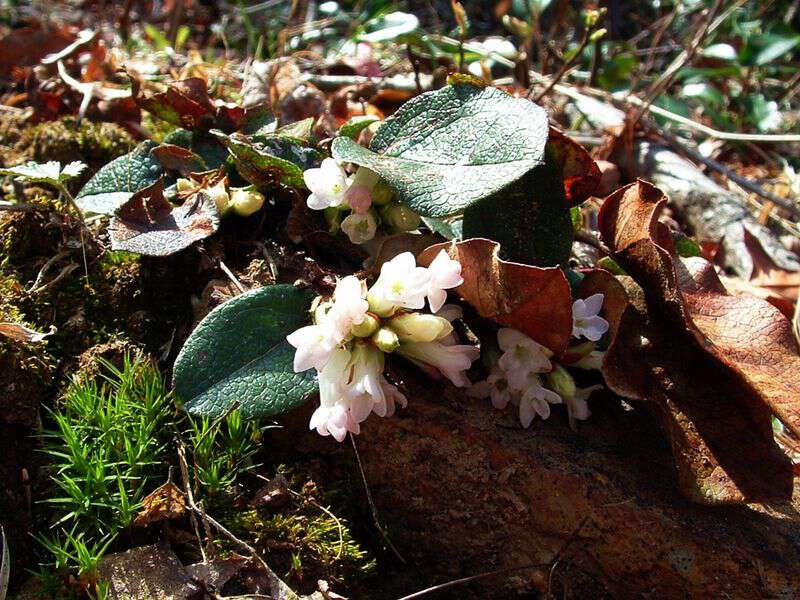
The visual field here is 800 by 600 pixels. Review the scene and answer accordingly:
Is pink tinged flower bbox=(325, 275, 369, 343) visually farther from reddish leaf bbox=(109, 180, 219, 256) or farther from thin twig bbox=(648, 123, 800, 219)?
thin twig bbox=(648, 123, 800, 219)

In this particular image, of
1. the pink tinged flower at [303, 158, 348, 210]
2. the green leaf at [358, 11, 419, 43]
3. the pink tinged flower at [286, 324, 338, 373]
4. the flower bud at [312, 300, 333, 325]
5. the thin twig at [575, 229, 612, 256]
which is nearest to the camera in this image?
the pink tinged flower at [286, 324, 338, 373]

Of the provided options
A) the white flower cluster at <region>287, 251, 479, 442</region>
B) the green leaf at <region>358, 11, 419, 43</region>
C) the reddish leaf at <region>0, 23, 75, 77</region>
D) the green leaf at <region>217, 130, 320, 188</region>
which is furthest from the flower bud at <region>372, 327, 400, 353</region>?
the reddish leaf at <region>0, 23, 75, 77</region>

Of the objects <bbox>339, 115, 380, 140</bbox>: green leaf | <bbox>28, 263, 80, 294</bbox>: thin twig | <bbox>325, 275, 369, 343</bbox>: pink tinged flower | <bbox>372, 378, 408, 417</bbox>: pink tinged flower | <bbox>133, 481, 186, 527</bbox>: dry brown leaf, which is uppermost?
<bbox>339, 115, 380, 140</bbox>: green leaf

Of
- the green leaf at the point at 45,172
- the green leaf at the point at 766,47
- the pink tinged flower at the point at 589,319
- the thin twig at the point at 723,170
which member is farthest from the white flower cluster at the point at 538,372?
the green leaf at the point at 766,47

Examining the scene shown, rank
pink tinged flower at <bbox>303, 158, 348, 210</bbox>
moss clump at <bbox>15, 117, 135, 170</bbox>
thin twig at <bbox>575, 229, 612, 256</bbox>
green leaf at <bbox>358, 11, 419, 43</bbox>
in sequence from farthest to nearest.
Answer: green leaf at <bbox>358, 11, 419, 43</bbox>, moss clump at <bbox>15, 117, 135, 170</bbox>, thin twig at <bbox>575, 229, 612, 256</bbox>, pink tinged flower at <bbox>303, 158, 348, 210</bbox>

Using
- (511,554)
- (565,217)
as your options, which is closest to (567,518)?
(511,554)

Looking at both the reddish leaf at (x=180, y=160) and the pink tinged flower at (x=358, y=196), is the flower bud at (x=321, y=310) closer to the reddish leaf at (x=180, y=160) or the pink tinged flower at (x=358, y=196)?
the pink tinged flower at (x=358, y=196)

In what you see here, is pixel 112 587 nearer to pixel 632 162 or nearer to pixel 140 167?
pixel 140 167
